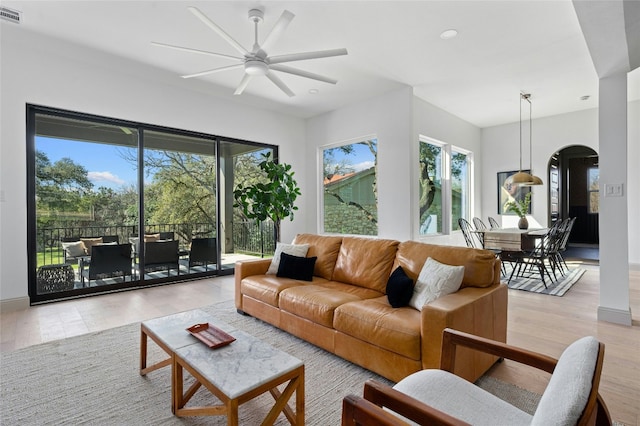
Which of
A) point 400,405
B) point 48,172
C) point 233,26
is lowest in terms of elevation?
point 400,405

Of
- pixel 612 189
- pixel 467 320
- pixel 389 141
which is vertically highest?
pixel 389 141

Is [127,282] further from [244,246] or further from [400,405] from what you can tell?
[400,405]

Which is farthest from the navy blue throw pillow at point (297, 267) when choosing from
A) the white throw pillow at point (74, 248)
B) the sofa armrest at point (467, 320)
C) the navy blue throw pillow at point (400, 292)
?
the white throw pillow at point (74, 248)

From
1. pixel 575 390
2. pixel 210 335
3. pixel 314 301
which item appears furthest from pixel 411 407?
pixel 314 301

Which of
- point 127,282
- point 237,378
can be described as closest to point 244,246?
point 127,282

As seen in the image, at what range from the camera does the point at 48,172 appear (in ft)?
13.4

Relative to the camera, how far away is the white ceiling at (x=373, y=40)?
3039 millimetres

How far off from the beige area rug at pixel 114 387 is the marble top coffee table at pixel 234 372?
0.65ft

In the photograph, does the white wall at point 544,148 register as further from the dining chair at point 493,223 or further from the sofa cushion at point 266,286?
the sofa cushion at point 266,286

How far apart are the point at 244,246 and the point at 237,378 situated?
15.1 ft

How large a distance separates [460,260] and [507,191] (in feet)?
18.8

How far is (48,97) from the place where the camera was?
391cm

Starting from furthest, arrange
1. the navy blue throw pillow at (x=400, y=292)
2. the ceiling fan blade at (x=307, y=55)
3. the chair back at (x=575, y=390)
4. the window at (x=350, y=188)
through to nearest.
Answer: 1. the window at (x=350, y=188)
2. the ceiling fan blade at (x=307, y=55)
3. the navy blue throw pillow at (x=400, y=292)
4. the chair back at (x=575, y=390)

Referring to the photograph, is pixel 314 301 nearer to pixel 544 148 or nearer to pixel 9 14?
pixel 9 14
